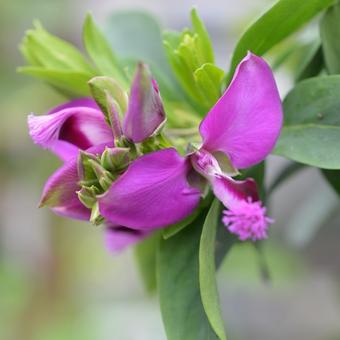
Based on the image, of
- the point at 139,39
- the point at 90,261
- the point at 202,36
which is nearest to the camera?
the point at 202,36

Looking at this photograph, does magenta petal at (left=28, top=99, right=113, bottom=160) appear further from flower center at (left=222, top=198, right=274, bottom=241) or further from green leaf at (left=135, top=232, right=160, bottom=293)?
green leaf at (left=135, top=232, right=160, bottom=293)

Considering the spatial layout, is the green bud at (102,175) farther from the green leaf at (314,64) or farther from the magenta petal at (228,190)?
the green leaf at (314,64)

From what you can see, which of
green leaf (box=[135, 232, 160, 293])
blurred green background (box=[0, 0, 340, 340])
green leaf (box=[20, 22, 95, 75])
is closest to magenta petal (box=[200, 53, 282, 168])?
green leaf (box=[20, 22, 95, 75])

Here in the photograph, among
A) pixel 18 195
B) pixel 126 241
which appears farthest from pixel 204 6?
Result: pixel 126 241

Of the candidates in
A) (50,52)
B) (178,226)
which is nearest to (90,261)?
(50,52)

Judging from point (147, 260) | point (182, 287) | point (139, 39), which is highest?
point (139, 39)

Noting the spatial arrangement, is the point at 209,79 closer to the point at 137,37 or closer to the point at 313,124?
the point at 313,124

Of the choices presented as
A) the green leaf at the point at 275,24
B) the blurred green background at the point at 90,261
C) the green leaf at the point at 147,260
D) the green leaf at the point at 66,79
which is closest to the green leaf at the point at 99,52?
the green leaf at the point at 66,79
